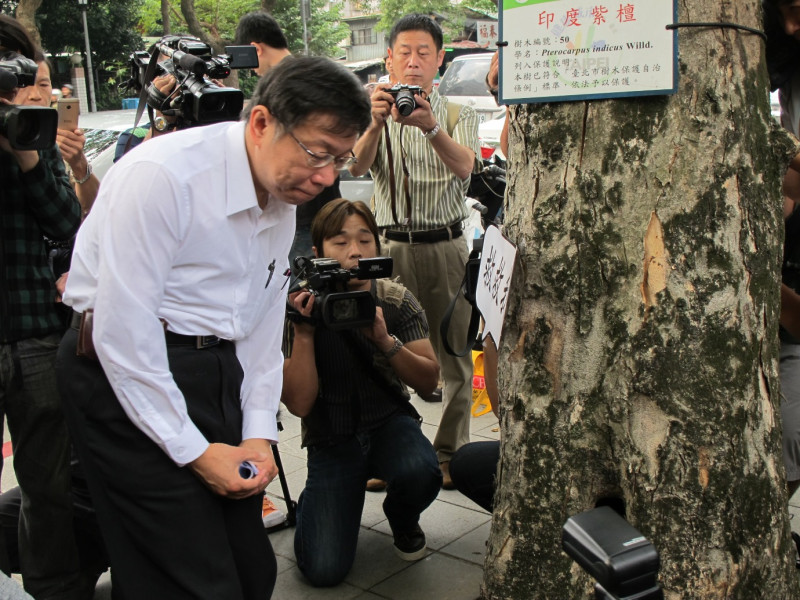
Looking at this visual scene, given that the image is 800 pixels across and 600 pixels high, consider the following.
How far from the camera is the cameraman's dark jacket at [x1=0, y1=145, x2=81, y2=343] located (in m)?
2.70

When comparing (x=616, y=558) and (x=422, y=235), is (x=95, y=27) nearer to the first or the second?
(x=422, y=235)

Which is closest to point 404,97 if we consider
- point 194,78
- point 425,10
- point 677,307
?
point 194,78

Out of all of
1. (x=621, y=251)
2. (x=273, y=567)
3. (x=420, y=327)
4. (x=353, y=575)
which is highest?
(x=621, y=251)

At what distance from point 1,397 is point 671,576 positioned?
1.98m

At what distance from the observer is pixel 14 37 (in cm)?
287

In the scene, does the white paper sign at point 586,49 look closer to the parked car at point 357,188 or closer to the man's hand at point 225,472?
the man's hand at point 225,472

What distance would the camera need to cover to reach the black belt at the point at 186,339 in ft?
6.96

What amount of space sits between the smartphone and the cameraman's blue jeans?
5.08ft

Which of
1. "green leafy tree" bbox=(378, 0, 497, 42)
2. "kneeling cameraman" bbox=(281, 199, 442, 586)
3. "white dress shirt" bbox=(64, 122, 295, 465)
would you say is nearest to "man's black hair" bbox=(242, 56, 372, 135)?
"white dress shirt" bbox=(64, 122, 295, 465)

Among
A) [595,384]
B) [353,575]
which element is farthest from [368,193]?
[595,384]

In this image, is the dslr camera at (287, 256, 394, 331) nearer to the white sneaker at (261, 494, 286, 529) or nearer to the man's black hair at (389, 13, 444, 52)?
the white sneaker at (261, 494, 286, 529)

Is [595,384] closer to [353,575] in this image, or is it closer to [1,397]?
[353,575]

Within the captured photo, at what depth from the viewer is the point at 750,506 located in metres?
2.27

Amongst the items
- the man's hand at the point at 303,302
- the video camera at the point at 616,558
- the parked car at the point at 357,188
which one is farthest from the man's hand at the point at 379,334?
the parked car at the point at 357,188
